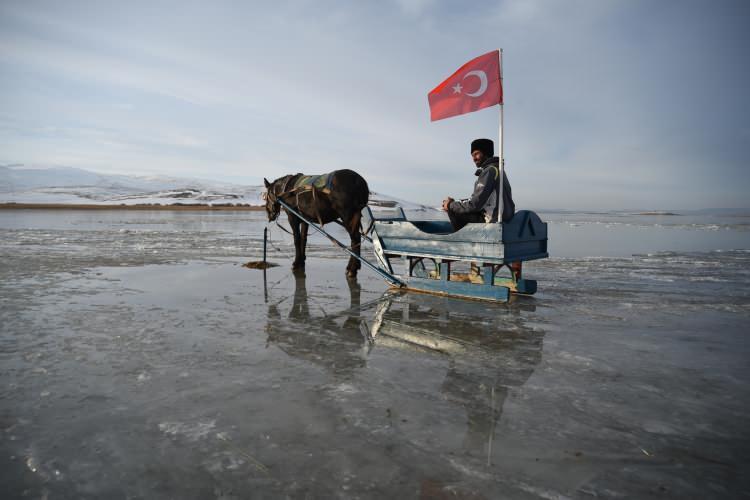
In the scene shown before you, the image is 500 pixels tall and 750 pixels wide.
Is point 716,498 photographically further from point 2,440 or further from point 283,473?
point 2,440

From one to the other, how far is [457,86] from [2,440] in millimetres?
6523

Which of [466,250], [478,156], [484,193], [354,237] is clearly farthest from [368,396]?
[354,237]

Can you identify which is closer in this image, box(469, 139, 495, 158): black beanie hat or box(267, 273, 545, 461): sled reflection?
box(267, 273, 545, 461): sled reflection

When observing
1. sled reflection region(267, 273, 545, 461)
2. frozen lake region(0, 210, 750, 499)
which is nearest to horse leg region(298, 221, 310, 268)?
frozen lake region(0, 210, 750, 499)

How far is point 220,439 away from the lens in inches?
99.0

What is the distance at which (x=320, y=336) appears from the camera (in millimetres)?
4676

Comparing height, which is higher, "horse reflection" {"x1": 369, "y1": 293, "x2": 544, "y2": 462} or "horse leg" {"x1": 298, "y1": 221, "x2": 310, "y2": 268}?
"horse leg" {"x1": 298, "y1": 221, "x2": 310, "y2": 268}

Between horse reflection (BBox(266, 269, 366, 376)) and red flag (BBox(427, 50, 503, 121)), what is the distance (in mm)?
3448

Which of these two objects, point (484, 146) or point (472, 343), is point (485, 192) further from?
point (472, 343)

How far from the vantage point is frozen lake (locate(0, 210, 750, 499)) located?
219 centimetres

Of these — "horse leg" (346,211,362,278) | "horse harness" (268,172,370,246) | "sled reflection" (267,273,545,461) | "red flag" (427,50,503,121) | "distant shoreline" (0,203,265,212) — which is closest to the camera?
"sled reflection" (267,273,545,461)

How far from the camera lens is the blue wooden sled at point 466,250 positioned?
6.25 meters

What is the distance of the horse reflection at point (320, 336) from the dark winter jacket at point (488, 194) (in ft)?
7.82

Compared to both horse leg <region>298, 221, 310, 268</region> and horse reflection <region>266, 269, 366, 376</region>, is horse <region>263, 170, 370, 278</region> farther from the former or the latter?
horse reflection <region>266, 269, 366, 376</region>
